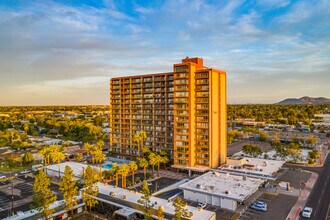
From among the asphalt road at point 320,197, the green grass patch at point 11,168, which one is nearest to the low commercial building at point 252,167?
the asphalt road at point 320,197

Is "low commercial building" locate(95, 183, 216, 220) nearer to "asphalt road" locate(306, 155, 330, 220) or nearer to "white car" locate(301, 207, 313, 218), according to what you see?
"white car" locate(301, 207, 313, 218)

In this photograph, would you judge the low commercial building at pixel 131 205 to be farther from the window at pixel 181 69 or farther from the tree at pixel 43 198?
the window at pixel 181 69

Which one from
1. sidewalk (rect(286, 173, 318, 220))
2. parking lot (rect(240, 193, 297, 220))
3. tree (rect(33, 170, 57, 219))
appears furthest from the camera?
sidewalk (rect(286, 173, 318, 220))

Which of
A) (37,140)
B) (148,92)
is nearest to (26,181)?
(148,92)

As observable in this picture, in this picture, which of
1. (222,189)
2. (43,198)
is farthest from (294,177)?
(43,198)

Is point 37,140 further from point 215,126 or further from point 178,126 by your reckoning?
point 215,126

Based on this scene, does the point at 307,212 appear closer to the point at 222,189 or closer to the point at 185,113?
the point at 222,189

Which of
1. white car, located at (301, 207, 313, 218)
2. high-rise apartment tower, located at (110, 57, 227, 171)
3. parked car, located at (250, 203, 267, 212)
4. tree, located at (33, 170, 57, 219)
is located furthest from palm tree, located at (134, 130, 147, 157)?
white car, located at (301, 207, 313, 218)
